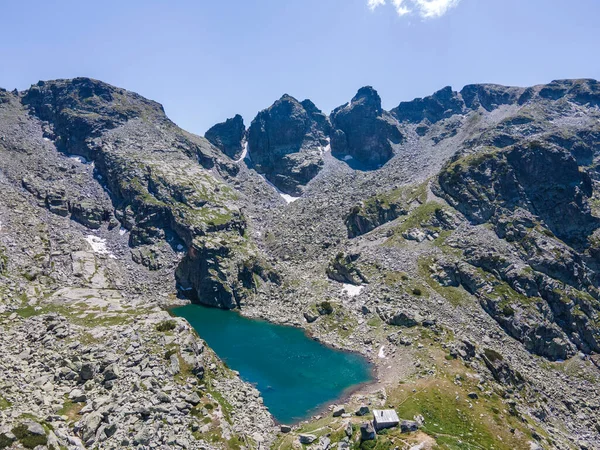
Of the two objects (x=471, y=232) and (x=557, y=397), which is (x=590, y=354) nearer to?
(x=557, y=397)

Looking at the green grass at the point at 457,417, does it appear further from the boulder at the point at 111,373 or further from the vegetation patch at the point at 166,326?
the boulder at the point at 111,373

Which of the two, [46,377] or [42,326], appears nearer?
[46,377]

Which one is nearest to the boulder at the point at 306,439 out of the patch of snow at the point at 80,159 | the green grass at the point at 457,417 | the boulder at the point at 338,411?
the boulder at the point at 338,411

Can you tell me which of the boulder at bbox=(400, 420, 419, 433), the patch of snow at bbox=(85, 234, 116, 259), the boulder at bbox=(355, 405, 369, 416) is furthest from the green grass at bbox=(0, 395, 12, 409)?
the patch of snow at bbox=(85, 234, 116, 259)

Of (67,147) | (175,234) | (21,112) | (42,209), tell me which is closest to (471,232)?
(175,234)

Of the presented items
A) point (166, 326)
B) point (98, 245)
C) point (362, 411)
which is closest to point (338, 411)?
point (362, 411)
